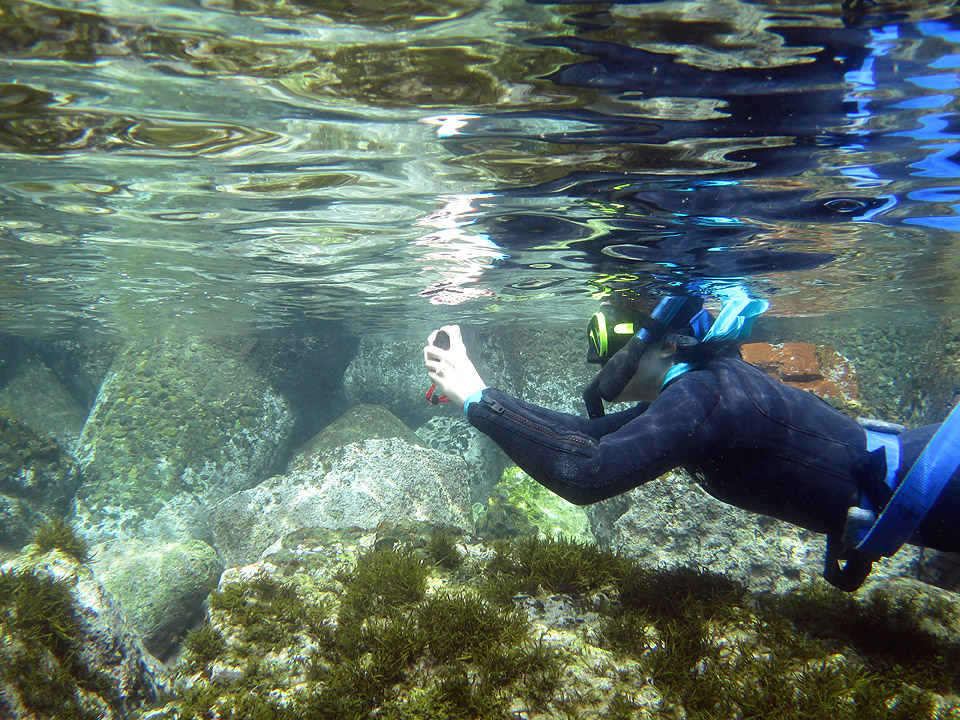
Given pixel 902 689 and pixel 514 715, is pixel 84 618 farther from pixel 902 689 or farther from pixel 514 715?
pixel 902 689

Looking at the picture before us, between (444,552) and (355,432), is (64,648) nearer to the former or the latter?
(444,552)

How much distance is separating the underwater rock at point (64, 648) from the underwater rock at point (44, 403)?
1472 centimetres

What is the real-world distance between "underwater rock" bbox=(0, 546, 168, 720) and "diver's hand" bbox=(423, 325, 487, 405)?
3.98 metres

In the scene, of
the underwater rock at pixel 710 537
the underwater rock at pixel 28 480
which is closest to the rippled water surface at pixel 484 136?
the underwater rock at pixel 710 537

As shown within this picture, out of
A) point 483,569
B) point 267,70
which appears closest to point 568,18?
point 267,70

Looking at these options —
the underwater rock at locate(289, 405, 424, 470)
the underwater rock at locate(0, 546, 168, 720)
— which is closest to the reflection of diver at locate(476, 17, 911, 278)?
the underwater rock at locate(0, 546, 168, 720)

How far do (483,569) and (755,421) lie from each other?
244 cm

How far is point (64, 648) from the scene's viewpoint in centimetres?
404

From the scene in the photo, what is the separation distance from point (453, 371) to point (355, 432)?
391 inches

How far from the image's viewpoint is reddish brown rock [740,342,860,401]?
11.2 metres

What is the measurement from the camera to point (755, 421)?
313 centimetres

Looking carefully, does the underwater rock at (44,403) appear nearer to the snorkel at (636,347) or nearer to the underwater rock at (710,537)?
the underwater rock at (710,537)

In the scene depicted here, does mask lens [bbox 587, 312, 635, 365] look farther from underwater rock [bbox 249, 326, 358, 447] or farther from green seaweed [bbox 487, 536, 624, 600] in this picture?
underwater rock [bbox 249, 326, 358, 447]

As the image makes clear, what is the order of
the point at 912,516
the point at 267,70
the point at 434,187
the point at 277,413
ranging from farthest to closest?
the point at 277,413, the point at 434,187, the point at 267,70, the point at 912,516
